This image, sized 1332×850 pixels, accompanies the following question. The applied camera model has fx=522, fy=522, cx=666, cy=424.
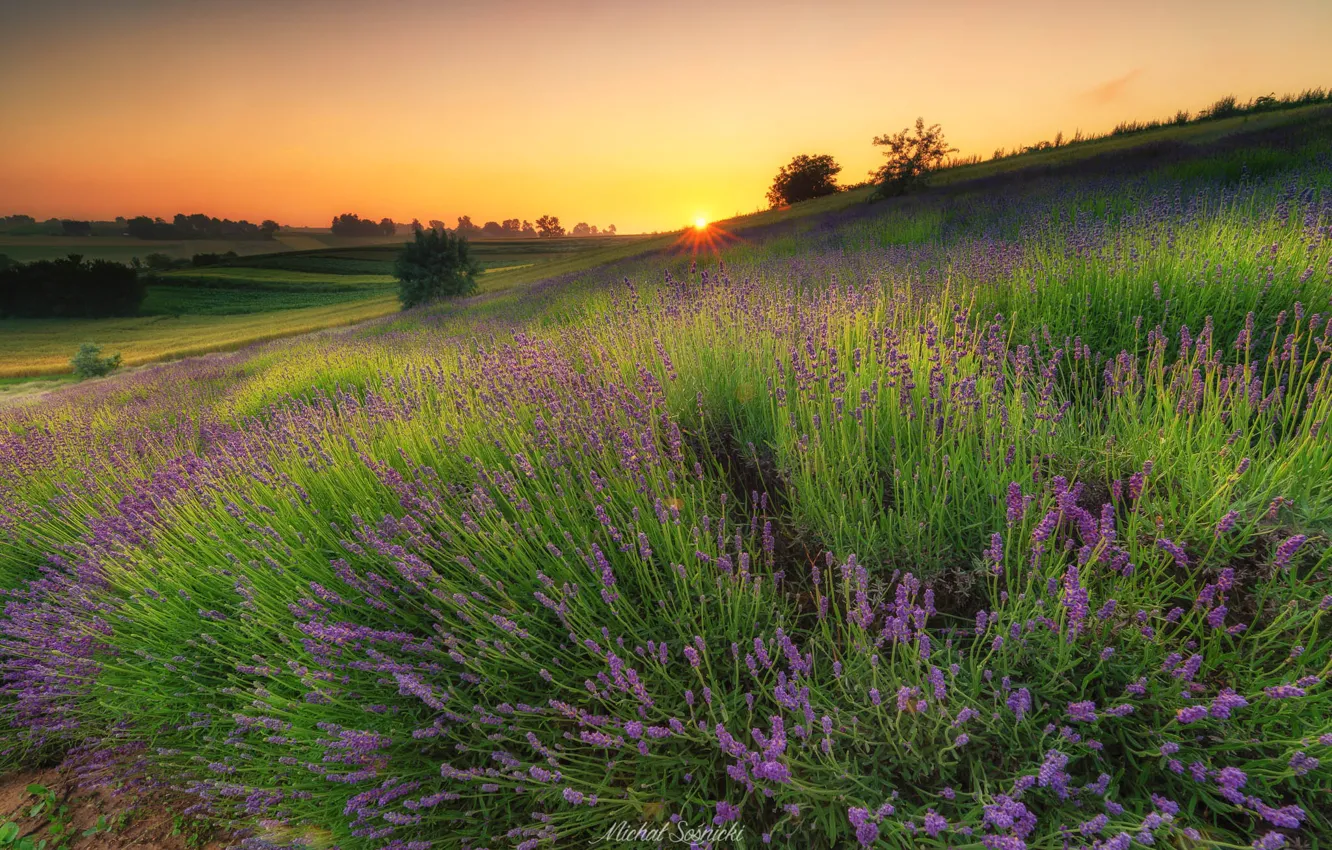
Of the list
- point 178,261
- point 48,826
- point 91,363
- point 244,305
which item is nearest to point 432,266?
point 91,363

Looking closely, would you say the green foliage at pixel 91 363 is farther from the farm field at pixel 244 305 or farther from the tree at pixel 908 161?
→ the tree at pixel 908 161

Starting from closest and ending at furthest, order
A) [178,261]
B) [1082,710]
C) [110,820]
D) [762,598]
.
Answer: [1082,710]
[762,598]
[110,820]
[178,261]

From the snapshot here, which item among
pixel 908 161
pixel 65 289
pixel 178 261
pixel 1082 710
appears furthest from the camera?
pixel 178 261

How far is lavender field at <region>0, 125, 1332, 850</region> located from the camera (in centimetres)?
131

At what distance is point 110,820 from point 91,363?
81.1ft

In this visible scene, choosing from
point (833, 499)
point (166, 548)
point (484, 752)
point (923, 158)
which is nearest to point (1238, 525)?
point (833, 499)

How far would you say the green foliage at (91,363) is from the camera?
18.6 m

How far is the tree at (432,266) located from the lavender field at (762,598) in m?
21.9

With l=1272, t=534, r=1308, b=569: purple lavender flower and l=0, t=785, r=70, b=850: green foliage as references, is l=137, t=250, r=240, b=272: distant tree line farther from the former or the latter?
l=1272, t=534, r=1308, b=569: purple lavender flower

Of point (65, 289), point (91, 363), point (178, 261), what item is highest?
point (178, 261)

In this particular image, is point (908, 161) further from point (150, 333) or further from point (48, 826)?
point (150, 333)

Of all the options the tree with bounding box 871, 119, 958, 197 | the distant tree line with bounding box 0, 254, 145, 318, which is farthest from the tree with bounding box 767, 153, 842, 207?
the distant tree line with bounding box 0, 254, 145, 318

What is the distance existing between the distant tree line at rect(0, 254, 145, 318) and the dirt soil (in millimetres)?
54833

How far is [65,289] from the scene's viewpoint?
39281 millimetres
